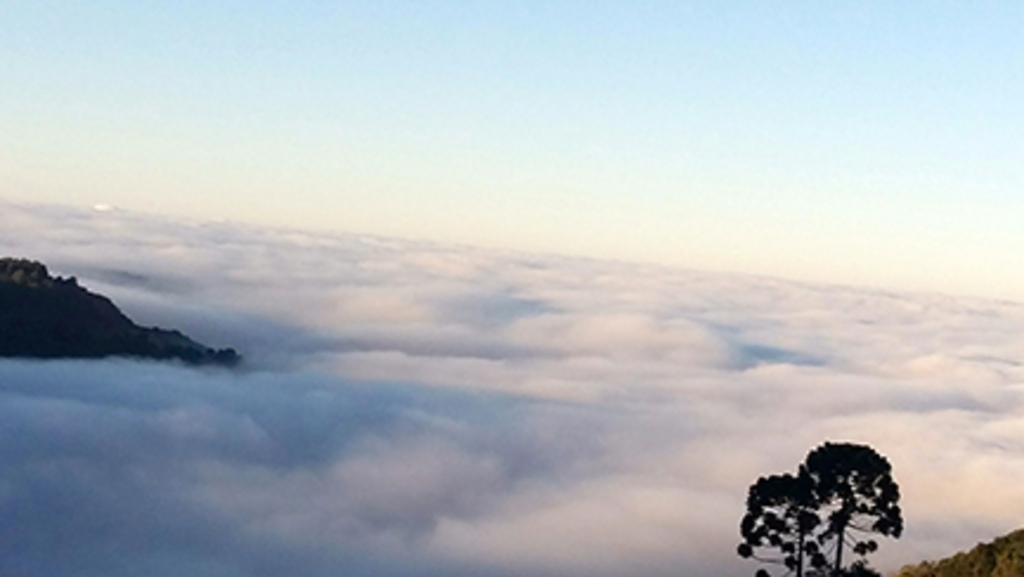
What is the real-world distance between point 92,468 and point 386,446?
57.5 metres

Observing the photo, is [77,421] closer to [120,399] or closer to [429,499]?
[120,399]

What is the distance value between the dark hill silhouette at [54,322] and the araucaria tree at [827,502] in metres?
164

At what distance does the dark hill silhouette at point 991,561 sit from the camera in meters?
42.4

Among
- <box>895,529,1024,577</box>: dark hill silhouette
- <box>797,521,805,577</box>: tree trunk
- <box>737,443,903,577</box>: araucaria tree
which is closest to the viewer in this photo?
<box>737,443,903,577</box>: araucaria tree

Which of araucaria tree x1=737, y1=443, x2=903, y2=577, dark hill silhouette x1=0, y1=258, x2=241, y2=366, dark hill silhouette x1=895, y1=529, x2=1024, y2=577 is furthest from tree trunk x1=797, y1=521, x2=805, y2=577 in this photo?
dark hill silhouette x1=0, y1=258, x2=241, y2=366

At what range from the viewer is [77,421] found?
499 ft

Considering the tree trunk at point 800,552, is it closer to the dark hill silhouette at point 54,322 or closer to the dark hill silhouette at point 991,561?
the dark hill silhouette at point 991,561

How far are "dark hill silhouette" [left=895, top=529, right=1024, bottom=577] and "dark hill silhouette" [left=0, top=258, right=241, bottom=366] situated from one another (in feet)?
551

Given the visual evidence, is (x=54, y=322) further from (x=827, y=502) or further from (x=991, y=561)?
(x=991, y=561)

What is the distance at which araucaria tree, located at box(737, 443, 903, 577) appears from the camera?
42156mm

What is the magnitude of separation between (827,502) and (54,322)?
173 meters

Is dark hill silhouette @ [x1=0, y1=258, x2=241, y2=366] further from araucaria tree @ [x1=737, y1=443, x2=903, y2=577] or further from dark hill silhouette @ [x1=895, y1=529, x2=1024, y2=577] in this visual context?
dark hill silhouette @ [x1=895, y1=529, x2=1024, y2=577]

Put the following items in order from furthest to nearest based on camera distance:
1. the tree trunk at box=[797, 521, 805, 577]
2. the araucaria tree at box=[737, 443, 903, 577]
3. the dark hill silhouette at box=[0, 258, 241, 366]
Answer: the dark hill silhouette at box=[0, 258, 241, 366], the tree trunk at box=[797, 521, 805, 577], the araucaria tree at box=[737, 443, 903, 577]

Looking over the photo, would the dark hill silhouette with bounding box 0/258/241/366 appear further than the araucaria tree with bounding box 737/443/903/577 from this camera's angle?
Yes
